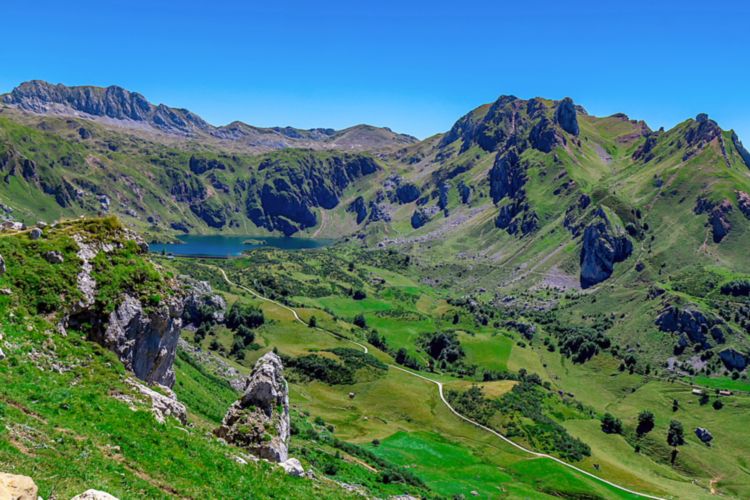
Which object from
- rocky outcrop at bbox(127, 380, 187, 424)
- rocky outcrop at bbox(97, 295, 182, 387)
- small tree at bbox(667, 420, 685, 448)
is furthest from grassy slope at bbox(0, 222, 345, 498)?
small tree at bbox(667, 420, 685, 448)

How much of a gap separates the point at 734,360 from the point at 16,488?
788ft

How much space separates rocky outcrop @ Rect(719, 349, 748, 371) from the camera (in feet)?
636

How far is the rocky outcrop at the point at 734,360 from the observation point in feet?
636

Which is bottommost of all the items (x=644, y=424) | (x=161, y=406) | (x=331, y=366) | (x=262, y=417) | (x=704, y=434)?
(x=331, y=366)

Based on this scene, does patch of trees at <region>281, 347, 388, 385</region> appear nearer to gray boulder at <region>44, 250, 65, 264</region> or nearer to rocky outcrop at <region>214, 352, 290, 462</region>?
rocky outcrop at <region>214, 352, 290, 462</region>

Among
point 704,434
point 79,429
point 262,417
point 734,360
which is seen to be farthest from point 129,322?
point 734,360

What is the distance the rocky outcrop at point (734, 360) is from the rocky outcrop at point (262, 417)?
21037cm

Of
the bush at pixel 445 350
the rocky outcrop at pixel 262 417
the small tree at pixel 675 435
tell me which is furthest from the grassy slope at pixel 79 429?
the bush at pixel 445 350

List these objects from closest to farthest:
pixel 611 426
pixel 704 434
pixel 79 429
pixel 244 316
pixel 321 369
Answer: pixel 79 429 → pixel 611 426 → pixel 321 369 → pixel 704 434 → pixel 244 316

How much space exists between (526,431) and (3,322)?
101060mm

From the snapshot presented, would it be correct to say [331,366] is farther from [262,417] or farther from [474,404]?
[262,417]

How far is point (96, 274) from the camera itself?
3959cm

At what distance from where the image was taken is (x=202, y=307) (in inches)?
6024

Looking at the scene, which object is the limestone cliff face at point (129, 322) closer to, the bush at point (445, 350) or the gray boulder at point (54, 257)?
the gray boulder at point (54, 257)
